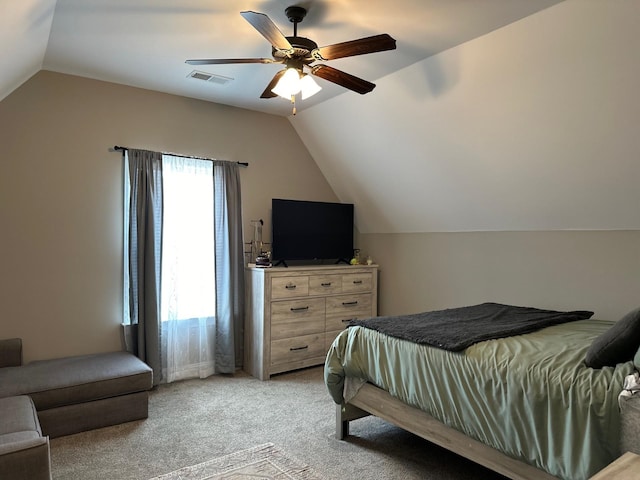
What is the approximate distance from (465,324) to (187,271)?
2.56 m

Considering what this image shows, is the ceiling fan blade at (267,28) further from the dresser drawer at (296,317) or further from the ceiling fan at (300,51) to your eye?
the dresser drawer at (296,317)

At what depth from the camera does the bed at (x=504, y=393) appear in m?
1.74

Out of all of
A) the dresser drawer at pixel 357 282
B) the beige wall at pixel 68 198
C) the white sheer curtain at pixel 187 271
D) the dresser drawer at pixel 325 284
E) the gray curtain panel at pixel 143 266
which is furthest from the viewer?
the dresser drawer at pixel 357 282

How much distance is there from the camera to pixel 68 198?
3.60 meters

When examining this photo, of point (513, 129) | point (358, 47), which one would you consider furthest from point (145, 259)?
point (513, 129)

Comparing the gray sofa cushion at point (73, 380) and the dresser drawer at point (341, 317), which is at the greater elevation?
the dresser drawer at point (341, 317)

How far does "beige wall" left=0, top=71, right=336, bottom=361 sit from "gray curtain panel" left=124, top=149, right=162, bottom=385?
0.43ft

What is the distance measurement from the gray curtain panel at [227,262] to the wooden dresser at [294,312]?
0.15 metres

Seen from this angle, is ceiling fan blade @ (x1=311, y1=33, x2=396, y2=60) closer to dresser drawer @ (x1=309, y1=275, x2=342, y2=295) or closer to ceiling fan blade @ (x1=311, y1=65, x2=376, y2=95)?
ceiling fan blade @ (x1=311, y1=65, x2=376, y2=95)

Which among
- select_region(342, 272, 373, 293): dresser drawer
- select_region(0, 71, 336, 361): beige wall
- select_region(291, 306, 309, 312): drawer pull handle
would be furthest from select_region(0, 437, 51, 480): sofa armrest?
select_region(342, 272, 373, 293): dresser drawer

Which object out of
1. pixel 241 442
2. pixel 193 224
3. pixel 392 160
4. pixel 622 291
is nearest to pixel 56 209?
pixel 193 224

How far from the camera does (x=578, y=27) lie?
7.92 ft

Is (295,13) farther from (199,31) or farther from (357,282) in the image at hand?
(357,282)

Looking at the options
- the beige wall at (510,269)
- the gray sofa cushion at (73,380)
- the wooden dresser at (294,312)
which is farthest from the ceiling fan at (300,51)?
the gray sofa cushion at (73,380)
